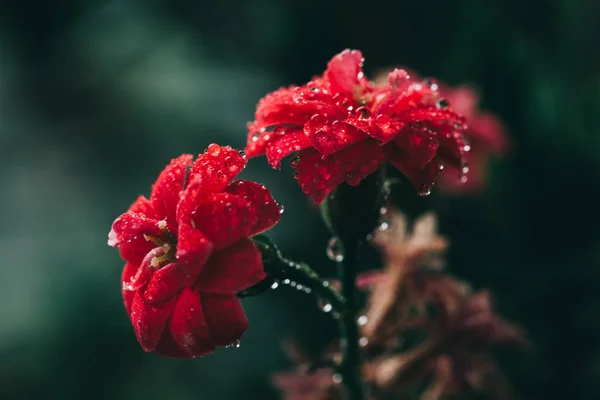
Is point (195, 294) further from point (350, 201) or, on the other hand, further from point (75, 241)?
point (75, 241)

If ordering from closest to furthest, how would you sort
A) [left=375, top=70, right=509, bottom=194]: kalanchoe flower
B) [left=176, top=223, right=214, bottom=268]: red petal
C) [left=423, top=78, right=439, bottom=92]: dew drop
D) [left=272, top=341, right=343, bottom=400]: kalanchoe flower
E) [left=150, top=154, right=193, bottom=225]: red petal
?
[left=176, top=223, right=214, bottom=268]: red petal, [left=150, top=154, right=193, bottom=225]: red petal, [left=423, top=78, right=439, bottom=92]: dew drop, [left=272, top=341, right=343, bottom=400]: kalanchoe flower, [left=375, top=70, right=509, bottom=194]: kalanchoe flower

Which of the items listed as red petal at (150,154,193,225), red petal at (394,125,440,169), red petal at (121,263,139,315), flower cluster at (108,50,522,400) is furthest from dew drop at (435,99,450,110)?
red petal at (121,263,139,315)

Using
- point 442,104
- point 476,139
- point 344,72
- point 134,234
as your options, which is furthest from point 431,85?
point 476,139

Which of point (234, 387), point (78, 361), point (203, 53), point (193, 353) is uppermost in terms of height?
point (203, 53)

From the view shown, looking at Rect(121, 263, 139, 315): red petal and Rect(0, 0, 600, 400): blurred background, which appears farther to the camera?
Rect(0, 0, 600, 400): blurred background

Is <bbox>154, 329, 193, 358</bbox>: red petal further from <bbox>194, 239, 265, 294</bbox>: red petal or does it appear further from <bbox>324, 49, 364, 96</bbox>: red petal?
<bbox>324, 49, 364, 96</bbox>: red petal

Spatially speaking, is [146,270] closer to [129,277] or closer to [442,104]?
[129,277]

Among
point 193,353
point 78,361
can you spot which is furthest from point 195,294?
point 78,361
